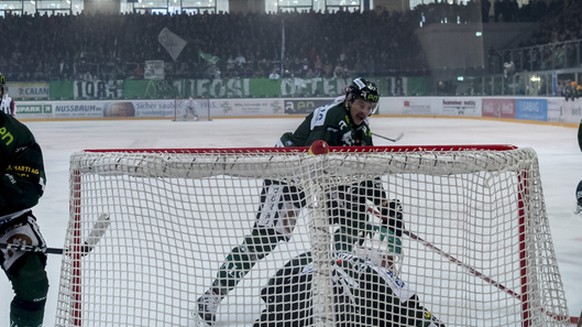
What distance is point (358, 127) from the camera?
125 inches

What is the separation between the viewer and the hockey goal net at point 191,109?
768 inches

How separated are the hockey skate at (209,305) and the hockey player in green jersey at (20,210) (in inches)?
20.2

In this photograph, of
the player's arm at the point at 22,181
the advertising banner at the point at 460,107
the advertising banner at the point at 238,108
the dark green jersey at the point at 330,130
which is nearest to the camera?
the player's arm at the point at 22,181

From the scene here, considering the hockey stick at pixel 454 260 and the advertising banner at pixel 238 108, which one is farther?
the advertising banner at pixel 238 108

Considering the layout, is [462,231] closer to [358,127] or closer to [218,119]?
[358,127]

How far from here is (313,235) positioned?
5.81 ft

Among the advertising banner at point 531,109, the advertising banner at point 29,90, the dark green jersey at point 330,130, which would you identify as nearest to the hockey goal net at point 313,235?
the dark green jersey at point 330,130

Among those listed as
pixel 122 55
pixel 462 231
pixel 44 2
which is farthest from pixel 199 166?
pixel 44 2

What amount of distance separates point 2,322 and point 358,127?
60.5 inches

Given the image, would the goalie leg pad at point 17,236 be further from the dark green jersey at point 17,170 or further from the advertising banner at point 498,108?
the advertising banner at point 498,108

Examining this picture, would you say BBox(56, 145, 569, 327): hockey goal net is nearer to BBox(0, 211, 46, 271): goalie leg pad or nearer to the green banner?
BBox(0, 211, 46, 271): goalie leg pad

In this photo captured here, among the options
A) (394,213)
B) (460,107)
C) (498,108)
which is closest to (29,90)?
(460,107)

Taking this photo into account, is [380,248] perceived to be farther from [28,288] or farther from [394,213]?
[28,288]

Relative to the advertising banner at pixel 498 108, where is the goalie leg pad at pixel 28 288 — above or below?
below
